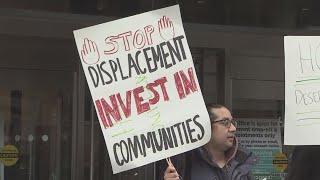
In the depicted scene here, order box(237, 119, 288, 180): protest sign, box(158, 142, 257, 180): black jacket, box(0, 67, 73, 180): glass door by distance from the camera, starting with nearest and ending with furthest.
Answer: box(158, 142, 257, 180): black jacket < box(0, 67, 73, 180): glass door < box(237, 119, 288, 180): protest sign

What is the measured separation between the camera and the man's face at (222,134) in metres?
3.87

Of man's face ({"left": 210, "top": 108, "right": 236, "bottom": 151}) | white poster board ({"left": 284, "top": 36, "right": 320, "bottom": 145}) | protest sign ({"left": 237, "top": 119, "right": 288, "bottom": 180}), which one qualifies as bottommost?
protest sign ({"left": 237, "top": 119, "right": 288, "bottom": 180})

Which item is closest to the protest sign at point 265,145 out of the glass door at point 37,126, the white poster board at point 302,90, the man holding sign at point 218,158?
the glass door at point 37,126

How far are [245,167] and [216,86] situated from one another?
2.50 metres

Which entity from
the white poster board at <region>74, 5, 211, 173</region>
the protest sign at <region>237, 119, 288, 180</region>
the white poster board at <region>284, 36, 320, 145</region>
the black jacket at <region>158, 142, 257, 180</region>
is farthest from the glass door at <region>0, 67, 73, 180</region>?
the white poster board at <region>284, 36, 320, 145</region>

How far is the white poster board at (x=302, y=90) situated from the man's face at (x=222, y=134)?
1.58 ft

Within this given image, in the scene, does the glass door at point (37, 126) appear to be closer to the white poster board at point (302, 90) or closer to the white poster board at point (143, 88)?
Result: the white poster board at point (143, 88)

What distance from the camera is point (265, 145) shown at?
6.59 meters

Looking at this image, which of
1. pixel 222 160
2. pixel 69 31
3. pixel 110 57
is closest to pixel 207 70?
pixel 69 31

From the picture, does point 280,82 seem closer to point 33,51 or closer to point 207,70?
point 207,70

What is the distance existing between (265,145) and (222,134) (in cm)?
282

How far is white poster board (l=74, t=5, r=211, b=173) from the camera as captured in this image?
3.45 metres

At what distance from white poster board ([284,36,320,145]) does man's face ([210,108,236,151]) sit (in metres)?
0.48

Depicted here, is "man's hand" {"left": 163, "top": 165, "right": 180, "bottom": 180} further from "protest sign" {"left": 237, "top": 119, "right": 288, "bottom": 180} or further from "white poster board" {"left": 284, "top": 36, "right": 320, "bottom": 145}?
"protest sign" {"left": 237, "top": 119, "right": 288, "bottom": 180}
